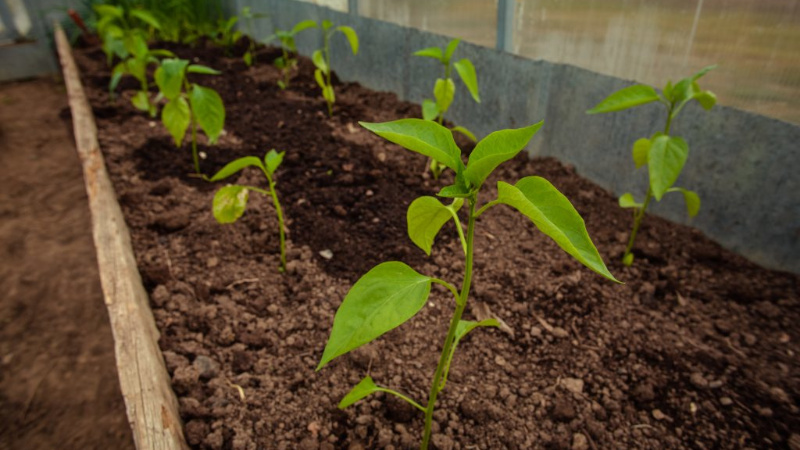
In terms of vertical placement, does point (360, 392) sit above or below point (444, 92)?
below

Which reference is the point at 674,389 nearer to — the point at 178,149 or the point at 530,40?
the point at 530,40

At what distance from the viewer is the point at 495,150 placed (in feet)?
2.81

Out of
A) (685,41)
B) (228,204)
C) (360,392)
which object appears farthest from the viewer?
(685,41)

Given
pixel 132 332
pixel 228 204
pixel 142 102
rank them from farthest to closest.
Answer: pixel 142 102 < pixel 228 204 < pixel 132 332

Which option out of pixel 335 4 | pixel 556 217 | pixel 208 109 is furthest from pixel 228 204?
pixel 335 4

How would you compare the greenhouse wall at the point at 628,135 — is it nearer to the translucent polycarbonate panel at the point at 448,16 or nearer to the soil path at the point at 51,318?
the translucent polycarbonate panel at the point at 448,16

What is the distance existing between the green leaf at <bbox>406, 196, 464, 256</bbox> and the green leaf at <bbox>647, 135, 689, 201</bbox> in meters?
0.86

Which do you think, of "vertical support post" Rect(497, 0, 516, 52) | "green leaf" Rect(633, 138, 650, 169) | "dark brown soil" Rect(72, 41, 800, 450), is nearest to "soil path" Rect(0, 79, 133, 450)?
"dark brown soil" Rect(72, 41, 800, 450)

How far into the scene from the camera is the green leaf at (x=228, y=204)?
68.2 inches

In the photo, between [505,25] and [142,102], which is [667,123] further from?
[142,102]

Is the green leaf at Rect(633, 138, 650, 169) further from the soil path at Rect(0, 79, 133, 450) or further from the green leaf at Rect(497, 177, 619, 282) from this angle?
the soil path at Rect(0, 79, 133, 450)

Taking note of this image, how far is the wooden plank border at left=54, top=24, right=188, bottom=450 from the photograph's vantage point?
118cm

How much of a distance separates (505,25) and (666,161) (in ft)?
4.38

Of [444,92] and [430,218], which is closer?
[430,218]
